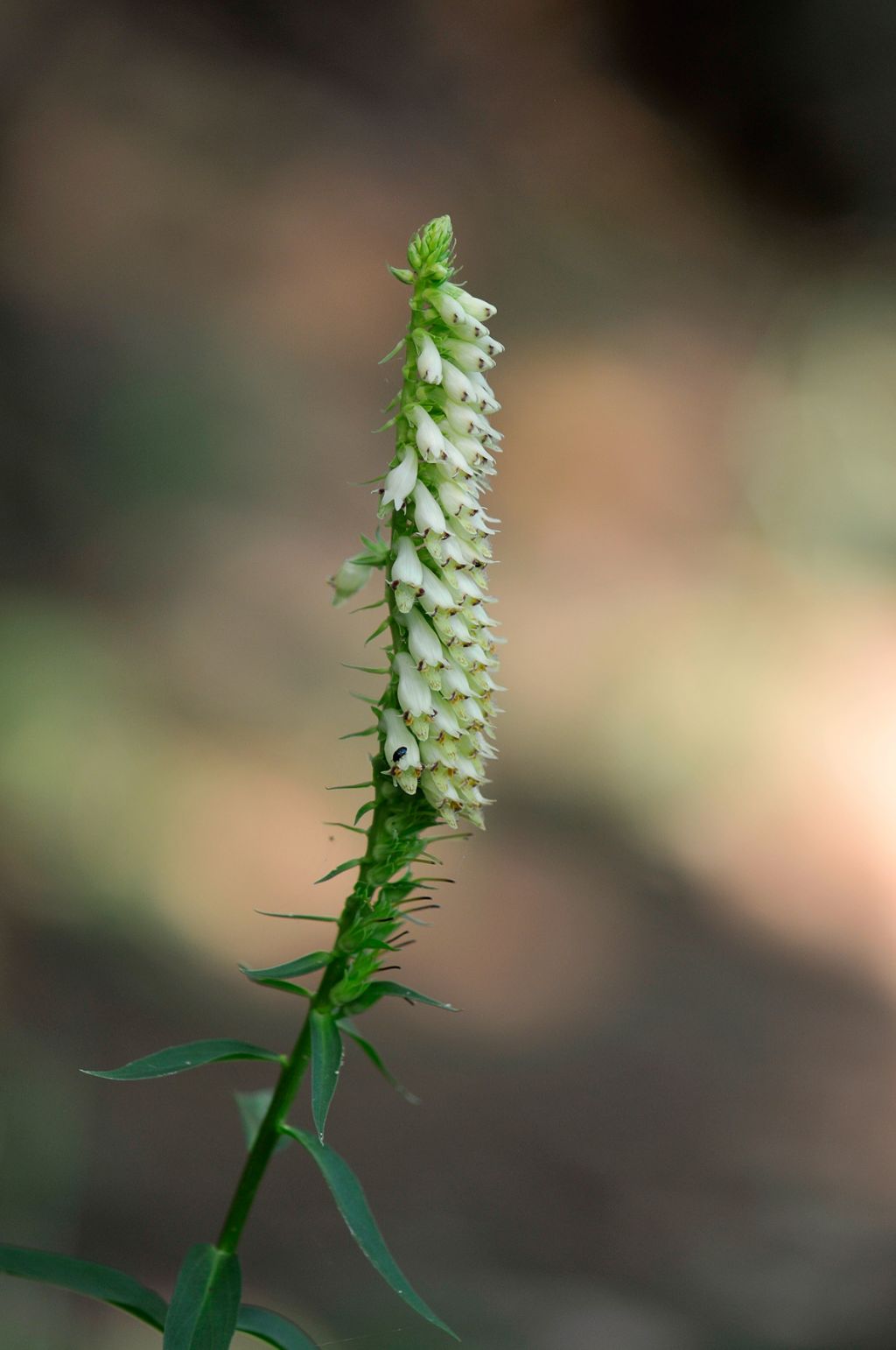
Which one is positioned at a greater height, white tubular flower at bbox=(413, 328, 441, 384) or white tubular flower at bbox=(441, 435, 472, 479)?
white tubular flower at bbox=(413, 328, 441, 384)

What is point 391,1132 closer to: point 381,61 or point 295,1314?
point 295,1314

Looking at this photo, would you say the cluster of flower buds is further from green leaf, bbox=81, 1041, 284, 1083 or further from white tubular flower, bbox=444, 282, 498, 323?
green leaf, bbox=81, 1041, 284, 1083

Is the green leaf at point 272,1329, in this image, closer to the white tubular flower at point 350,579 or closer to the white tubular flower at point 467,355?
the white tubular flower at point 350,579

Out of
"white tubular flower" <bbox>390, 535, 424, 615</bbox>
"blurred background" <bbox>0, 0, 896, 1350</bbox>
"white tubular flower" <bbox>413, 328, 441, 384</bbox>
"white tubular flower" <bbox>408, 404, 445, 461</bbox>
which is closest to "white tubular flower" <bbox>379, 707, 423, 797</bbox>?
"white tubular flower" <bbox>390, 535, 424, 615</bbox>

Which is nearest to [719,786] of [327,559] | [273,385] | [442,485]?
[327,559]

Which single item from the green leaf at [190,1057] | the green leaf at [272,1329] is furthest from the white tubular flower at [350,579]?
the green leaf at [272,1329]

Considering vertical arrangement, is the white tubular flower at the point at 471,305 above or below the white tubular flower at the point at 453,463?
above

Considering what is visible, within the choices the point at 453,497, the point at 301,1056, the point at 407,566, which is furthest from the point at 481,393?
the point at 301,1056
